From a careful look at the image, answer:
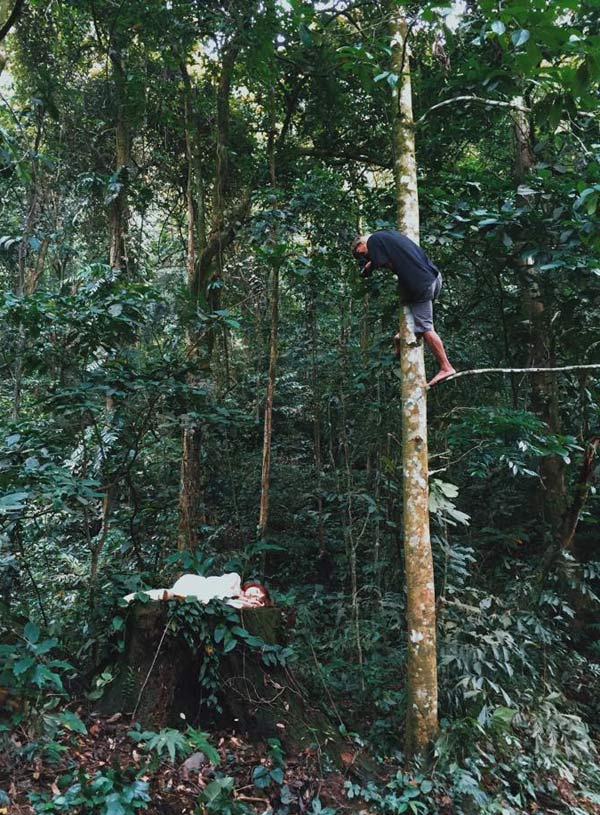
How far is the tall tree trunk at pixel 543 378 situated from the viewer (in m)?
6.20

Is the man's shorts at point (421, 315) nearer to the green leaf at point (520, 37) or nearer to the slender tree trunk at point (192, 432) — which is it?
the green leaf at point (520, 37)

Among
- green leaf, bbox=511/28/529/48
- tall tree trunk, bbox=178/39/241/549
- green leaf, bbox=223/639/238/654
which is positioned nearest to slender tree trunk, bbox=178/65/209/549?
tall tree trunk, bbox=178/39/241/549

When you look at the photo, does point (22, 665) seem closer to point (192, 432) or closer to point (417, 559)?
point (417, 559)

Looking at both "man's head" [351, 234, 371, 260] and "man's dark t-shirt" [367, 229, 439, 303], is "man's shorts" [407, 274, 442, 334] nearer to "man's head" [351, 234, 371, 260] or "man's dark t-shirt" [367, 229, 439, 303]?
"man's dark t-shirt" [367, 229, 439, 303]

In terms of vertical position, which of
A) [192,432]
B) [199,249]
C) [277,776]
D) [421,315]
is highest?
[199,249]

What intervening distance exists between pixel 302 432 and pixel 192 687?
231 inches

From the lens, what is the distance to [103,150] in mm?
8969

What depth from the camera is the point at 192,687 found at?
3846 millimetres

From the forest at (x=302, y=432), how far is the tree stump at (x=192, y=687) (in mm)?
19

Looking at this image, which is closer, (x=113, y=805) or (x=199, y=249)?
(x=113, y=805)

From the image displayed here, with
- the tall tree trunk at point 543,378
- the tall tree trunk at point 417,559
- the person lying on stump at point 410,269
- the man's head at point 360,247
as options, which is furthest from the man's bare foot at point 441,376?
the tall tree trunk at point 543,378

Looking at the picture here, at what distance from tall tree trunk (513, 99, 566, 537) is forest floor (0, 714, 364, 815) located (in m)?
3.79

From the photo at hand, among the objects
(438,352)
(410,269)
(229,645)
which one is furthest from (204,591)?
(410,269)

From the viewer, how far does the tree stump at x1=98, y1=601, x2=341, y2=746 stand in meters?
3.74
